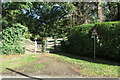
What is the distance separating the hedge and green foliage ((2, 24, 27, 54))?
13.4ft

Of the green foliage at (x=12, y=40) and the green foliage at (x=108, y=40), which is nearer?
the green foliage at (x=108, y=40)

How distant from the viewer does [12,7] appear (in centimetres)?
874

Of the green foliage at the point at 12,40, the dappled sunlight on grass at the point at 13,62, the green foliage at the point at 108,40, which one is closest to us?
the dappled sunlight on grass at the point at 13,62

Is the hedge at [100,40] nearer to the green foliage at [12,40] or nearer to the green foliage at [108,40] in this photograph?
the green foliage at [108,40]

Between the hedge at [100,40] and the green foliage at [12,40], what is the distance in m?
4.07

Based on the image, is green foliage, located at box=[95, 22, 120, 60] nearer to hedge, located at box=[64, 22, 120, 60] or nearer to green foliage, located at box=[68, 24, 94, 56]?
hedge, located at box=[64, 22, 120, 60]

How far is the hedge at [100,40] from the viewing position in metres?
6.42

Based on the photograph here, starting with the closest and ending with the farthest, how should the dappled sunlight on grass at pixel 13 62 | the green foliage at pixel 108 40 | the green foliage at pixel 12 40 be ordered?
1. the dappled sunlight on grass at pixel 13 62
2. the green foliage at pixel 108 40
3. the green foliage at pixel 12 40

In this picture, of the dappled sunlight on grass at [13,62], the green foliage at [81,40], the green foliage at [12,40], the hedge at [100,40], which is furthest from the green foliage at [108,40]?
the green foliage at [12,40]

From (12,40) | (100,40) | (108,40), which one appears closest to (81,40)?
(100,40)

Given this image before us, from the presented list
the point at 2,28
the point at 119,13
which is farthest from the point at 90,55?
the point at 119,13

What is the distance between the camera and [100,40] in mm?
7309

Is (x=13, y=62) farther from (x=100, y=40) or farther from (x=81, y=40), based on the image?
(x=100, y=40)

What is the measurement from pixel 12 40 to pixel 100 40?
235 inches
